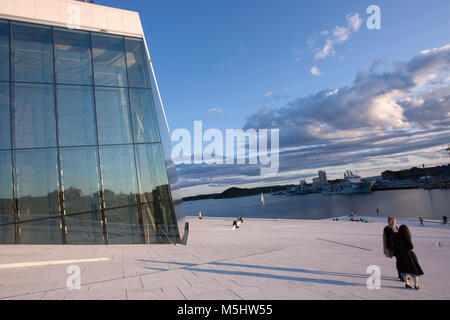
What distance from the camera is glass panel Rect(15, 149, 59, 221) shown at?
12.4 metres

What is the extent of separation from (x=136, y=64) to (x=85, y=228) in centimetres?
904

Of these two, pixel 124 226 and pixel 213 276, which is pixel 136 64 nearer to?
pixel 124 226

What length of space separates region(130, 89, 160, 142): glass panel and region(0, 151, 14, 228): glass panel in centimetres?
569

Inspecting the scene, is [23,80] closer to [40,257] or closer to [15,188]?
[15,188]

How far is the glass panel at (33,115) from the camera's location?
12781mm

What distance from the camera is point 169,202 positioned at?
14203 millimetres

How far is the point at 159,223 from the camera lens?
13.8 metres

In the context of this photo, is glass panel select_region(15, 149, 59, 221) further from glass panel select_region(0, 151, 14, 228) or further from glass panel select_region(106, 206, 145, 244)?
glass panel select_region(106, 206, 145, 244)

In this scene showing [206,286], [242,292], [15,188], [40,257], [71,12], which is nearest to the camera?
[242,292]

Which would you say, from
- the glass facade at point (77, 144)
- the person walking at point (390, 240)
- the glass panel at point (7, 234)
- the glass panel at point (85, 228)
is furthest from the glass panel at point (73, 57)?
the person walking at point (390, 240)

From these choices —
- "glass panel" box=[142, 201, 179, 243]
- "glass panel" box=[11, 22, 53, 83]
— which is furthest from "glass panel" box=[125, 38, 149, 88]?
"glass panel" box=[142, 201, 179, 243]
